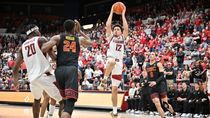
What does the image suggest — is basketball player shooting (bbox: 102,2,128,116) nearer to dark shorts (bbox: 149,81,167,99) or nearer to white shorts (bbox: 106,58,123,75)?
white shorts (bbox: 106,58,123,75)

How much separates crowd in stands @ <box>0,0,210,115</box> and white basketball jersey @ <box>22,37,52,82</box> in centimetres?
502

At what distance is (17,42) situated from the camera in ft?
121

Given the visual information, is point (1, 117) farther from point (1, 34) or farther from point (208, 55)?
point (1, 34)

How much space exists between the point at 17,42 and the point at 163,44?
63.3ft

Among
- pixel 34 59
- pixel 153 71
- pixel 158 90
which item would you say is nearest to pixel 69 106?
pixel 34 59

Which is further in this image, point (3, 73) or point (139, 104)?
point (3, 73)

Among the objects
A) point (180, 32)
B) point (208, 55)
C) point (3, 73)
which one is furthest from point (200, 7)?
point (3, 73)

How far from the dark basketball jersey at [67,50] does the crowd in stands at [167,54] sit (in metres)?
5.15

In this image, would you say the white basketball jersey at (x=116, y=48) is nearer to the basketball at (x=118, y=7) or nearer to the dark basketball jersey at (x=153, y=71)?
the basketball at (x=118, y=7)

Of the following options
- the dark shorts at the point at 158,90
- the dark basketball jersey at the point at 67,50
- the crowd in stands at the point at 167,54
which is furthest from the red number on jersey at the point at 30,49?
the crowd in stands at the point at 167,54

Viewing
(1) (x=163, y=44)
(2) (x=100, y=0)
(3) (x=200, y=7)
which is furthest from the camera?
(2) (x=100, y=0)

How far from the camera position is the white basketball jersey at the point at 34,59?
8.27 metres

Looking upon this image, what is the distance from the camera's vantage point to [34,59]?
27.3 ft

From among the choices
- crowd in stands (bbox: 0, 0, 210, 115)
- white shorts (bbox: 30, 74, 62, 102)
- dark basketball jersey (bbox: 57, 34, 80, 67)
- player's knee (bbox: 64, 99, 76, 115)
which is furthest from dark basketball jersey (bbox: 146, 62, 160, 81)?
player's knee (bbox: 64, 99, 76, 115)
